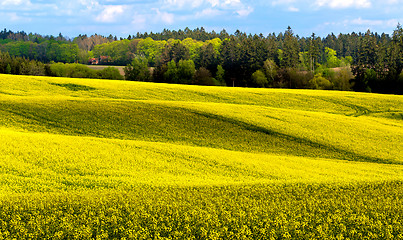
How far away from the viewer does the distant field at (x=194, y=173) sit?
11.7 metres

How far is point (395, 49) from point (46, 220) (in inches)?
4306

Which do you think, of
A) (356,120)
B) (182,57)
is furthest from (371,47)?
(356,120)

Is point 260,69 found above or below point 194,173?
above

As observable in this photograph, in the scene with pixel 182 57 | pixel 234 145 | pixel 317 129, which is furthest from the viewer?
pixel 182 57

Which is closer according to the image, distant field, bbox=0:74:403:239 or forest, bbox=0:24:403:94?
distant field, bbox=0:74:403:239

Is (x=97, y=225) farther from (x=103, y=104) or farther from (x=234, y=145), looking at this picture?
(x=103, y=104)

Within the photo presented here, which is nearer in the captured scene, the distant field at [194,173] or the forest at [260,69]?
the distant field at [194,173]

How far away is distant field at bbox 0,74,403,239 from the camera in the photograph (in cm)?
1169

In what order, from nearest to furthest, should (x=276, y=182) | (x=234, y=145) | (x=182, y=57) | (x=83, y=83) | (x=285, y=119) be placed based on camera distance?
(x=276, y=182)
(x=234, y=145)
(x=285, y=119)
(x=83, y=83)
(x=182, y=57)

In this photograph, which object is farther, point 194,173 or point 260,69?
point 260,69

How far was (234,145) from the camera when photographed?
2988 cm

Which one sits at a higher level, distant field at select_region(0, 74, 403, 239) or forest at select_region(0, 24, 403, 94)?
forest at select_region(0, 24, 403, 94)

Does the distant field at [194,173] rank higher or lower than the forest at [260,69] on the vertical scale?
lower

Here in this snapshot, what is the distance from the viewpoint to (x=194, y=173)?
754 inches
